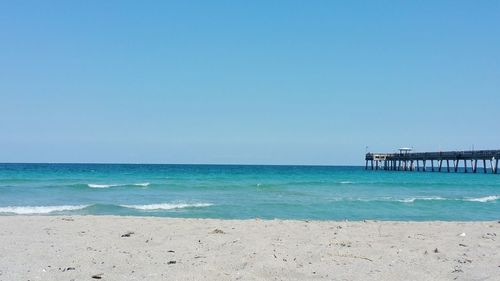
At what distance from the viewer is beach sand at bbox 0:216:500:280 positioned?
6.34 metres

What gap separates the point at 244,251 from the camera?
7832 mm

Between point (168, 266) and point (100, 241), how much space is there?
2573mm

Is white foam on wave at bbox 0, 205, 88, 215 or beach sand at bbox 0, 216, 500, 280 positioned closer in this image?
beach sand at bbox 0, 216, 500, 280

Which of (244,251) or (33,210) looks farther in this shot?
(33,210)

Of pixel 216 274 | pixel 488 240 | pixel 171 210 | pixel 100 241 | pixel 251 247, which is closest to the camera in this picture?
pixel 216 274

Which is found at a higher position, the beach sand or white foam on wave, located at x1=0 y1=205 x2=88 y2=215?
the beach sand

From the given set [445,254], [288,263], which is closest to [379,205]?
[445,254]

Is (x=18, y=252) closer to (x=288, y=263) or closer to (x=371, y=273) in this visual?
(x=288, y=263)

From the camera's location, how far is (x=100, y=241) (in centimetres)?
878

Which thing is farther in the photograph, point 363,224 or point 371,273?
point 363,224

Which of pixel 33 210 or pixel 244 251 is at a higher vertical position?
pixel 244 251

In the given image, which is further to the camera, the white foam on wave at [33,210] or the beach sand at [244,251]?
the white foam on wave at [33,210]

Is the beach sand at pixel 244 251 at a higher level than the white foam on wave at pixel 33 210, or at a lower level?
higher

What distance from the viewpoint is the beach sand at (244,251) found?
6.34 m
